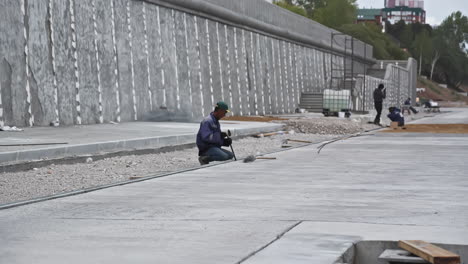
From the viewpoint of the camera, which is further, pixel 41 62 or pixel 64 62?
pixel 64 62

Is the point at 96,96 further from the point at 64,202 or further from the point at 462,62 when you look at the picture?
the point at 462,62

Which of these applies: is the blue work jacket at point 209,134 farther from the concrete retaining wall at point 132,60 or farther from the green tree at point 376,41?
the green tree at point 376,41

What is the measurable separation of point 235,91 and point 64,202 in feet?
100

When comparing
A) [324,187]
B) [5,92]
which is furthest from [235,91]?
[324,187]

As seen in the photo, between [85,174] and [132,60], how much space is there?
49.7 ft

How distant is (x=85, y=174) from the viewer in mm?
12883

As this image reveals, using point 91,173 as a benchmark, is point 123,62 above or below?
above

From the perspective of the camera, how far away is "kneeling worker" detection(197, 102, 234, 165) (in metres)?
14.2

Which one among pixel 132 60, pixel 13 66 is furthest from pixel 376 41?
pixel 13 66

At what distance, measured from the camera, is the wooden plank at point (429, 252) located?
529 centimetres

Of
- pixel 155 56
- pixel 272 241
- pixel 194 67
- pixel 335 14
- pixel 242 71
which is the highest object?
pixel 335 14

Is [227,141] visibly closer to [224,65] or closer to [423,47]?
[224,65]

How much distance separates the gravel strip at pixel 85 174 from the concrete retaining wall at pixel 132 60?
5843mm

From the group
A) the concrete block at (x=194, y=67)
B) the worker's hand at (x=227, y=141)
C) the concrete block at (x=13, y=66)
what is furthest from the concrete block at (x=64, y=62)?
the worker's hand at (x=227, y=141)
